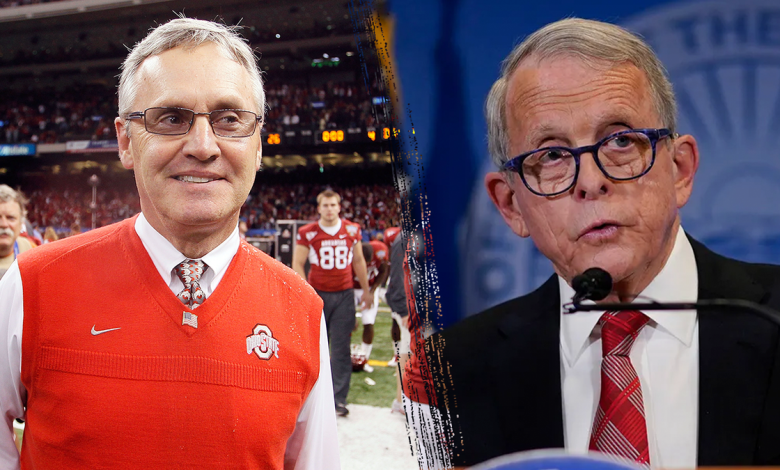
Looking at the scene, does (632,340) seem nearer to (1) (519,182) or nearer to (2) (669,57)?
(1) (519,182)

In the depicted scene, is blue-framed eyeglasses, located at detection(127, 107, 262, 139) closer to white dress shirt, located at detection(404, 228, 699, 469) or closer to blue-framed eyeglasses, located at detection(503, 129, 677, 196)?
blue-framed eyeglasses, located at detection(503, 129, 677, 196)

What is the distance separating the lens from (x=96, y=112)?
9273 mm

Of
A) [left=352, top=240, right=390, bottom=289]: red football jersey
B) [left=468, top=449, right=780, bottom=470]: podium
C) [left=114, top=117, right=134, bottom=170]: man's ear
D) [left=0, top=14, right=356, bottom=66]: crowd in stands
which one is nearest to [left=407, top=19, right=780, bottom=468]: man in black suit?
[left=468, top=449, right=780, bottom=470]: podium

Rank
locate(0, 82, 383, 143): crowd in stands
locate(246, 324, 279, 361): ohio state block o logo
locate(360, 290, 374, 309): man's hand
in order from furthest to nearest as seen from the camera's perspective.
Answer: locate(0, 82, 383, 143): crowd in stands
locate(360, 290, 374, 309): man's hand
locate(246, 324, 279, 361): ohio state block o logo

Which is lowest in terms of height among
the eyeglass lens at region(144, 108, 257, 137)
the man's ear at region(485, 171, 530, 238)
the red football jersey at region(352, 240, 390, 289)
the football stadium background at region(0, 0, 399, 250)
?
the red football jersey at region(352, 240, 390, 289)

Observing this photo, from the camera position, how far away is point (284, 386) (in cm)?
97

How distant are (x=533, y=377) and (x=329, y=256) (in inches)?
123

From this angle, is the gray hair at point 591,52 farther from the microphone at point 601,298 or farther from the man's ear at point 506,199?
the microphone at point 601,298

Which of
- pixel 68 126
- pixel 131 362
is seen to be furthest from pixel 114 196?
pixel 131 362

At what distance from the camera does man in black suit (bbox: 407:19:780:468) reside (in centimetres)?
65

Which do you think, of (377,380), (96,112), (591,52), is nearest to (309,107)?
(377,380)

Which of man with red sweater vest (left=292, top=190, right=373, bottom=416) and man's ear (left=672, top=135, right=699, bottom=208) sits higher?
man's ear (left=672, top=135, right=699, bottom=208)

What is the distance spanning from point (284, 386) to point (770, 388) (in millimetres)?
782

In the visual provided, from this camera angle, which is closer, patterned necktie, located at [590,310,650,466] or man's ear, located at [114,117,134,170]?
patterned necktie, located at [590,310,650,466]
